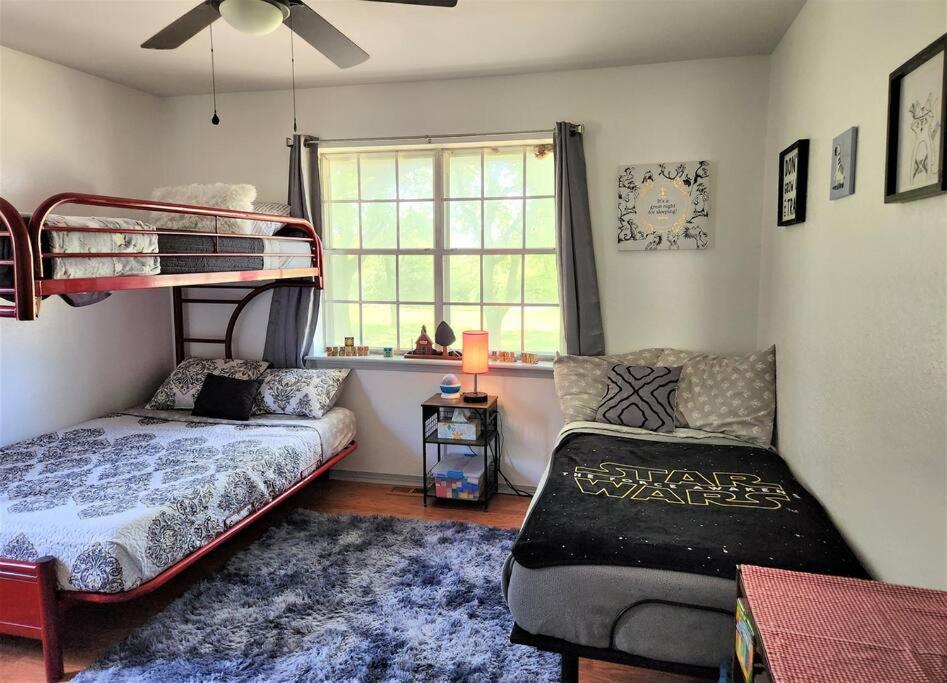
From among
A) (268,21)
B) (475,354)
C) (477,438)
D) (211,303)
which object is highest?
(268,21)

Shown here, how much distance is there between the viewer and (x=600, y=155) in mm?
3691

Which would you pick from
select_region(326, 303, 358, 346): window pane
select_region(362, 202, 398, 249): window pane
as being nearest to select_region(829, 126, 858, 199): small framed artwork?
select_region(362, 202, 398, 249): window pane

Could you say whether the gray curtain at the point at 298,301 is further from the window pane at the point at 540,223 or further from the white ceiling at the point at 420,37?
the window pane at the point at 540,223

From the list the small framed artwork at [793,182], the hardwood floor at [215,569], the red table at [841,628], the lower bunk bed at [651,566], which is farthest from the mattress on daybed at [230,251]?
the small framed artwork at [793,182]

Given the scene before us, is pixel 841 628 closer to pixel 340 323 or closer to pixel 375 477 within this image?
pixel 375 477

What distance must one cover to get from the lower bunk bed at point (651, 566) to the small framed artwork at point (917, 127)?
1090 millimetres

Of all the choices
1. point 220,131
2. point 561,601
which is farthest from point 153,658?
point 220,131

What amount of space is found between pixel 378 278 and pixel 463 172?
892mm

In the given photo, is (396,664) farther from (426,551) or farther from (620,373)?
(620,373)

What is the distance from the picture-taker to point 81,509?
2416 mm

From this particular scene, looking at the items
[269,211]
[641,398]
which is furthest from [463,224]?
[641,398]

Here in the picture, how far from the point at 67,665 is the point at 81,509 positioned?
0.54 m

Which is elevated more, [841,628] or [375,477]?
[841,628]

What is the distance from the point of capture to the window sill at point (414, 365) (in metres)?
3.90
